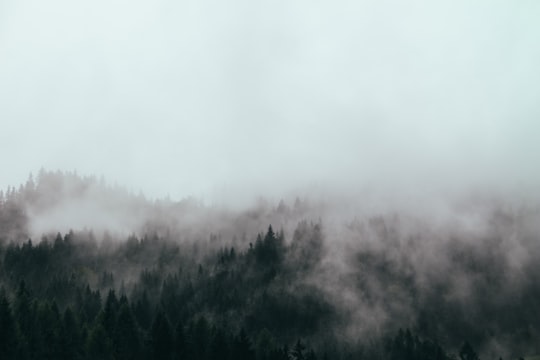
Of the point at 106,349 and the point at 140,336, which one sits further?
the point at 140,336

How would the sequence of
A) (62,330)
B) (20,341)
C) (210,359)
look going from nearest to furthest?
(20,341)
(62,330)
(210,359)

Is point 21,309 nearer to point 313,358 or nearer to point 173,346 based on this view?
point 173,346

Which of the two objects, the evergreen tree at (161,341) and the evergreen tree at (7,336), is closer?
the evergreen tree at (7,336)

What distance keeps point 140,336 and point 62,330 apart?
70.9 ft

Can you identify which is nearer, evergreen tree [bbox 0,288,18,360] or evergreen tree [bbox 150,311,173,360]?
evergreen tree [bbox 0,288,18,360]

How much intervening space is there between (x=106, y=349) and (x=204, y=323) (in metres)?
33.6

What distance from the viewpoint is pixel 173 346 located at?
461ft

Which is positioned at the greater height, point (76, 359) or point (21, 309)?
point (21, 309)

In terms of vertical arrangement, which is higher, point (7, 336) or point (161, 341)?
point (7, 336)

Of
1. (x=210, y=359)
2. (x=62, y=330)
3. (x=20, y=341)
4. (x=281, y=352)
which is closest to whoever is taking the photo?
(x=20, y=341)

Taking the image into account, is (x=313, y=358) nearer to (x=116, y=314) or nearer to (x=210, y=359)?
(x=210, y=359)

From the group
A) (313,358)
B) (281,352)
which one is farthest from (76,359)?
(313,358)

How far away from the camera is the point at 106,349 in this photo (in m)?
135

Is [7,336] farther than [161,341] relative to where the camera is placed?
No
